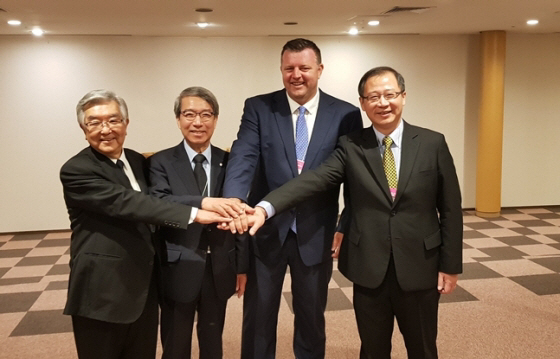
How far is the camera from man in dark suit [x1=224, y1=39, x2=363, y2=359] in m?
2.41

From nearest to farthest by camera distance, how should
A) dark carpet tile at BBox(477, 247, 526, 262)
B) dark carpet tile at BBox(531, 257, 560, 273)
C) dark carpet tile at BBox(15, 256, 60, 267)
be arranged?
dark carpet tile at BBox(531, 257, 560, 273) < dark carpet tile at BBox(477, 247, 526, 262) < dark carpet tile at BBox(15, 256, 60, 267)

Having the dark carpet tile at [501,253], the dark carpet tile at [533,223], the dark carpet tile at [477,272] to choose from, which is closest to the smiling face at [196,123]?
the dark carpet tile at [477,272]

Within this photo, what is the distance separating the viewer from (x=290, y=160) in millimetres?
2412

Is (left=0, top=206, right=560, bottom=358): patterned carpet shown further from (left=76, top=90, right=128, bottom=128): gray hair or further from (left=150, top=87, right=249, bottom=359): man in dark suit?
(left=76, top=90, right=128, bottom=128): gray hair

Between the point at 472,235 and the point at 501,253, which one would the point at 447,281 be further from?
the point at 472,235

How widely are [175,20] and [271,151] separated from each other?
3633 millimetres

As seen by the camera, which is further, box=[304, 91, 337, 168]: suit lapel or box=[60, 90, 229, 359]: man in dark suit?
box=[304, 91, 337, 168]: suit lapel

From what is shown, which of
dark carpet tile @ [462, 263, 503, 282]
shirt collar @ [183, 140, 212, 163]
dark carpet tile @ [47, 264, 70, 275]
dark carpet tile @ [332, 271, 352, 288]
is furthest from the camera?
dark carpet tile @ [47, 264, 70, 275]

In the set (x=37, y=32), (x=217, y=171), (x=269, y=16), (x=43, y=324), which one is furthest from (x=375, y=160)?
(x=37, y=32)

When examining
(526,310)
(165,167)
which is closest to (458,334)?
(526,310)

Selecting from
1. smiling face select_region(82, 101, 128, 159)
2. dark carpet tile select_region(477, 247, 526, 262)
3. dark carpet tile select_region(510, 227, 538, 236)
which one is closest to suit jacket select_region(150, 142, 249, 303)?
smiling face select_region(82, 101, 128, 159)

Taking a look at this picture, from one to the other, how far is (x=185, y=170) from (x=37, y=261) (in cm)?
426

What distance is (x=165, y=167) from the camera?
2236 mm

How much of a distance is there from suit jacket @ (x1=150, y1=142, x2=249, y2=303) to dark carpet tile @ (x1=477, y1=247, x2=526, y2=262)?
3.93m
